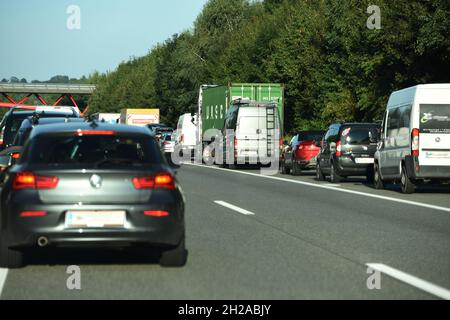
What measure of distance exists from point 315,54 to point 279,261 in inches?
2104

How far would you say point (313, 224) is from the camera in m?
14.3

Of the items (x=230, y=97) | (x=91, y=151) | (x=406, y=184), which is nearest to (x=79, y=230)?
(x=91, y=151)

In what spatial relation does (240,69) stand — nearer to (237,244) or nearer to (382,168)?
(382,168)

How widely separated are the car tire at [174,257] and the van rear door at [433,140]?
1213 cm

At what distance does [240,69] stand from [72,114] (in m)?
60.4

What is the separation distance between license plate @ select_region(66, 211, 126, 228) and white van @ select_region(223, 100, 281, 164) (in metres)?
27.0

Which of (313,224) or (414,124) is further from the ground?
(414,124)

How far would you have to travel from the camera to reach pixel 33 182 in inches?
350

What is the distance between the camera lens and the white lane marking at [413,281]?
7992 millimetres

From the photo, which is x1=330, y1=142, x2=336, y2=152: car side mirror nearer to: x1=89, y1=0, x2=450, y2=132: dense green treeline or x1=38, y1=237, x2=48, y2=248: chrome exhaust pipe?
x1=89, y1=0, x2=450, y2=132: dense green treeline

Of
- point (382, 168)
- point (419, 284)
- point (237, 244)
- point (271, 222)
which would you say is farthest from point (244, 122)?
point (419, 284)

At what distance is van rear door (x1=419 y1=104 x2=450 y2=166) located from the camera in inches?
815

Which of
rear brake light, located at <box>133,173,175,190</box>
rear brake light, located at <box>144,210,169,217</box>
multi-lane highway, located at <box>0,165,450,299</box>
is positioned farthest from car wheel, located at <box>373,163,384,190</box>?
rear brake light, located at <box>144,210,169,217</box>
